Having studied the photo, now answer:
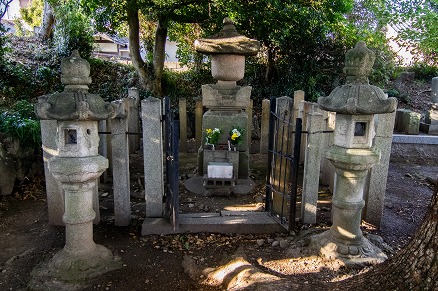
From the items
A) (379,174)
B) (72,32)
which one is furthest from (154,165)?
(72,32)

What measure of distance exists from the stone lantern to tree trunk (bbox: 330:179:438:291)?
128 centimetres

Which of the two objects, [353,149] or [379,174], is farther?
[379,174]

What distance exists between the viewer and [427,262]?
2047mm

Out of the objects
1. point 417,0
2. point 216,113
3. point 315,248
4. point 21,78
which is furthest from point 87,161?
point 417,0

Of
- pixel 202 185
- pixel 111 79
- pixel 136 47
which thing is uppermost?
pixel 136 47

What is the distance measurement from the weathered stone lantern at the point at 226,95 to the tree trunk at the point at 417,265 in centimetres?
393

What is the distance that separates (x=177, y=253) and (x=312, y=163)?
2.00 m

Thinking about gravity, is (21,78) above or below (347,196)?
above

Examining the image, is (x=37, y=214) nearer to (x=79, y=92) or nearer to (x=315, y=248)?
(x=79, y=92)

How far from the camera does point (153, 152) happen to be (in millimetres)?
4297

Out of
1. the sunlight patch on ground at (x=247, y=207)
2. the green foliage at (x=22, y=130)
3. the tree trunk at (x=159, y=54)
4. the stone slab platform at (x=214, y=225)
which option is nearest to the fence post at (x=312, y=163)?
the stone slab platform at (x=214, y=225)

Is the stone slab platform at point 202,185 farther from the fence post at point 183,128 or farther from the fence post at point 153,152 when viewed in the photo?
the fence post at point 183,128

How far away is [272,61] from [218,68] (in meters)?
6.00

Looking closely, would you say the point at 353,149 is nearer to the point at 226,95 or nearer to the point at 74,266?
the point at 74,266
